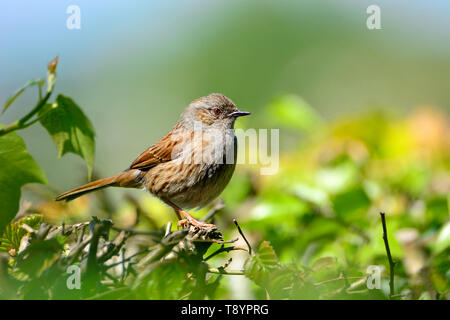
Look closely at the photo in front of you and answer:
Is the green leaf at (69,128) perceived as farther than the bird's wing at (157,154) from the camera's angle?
No

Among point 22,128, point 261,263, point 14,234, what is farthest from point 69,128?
point 261,263

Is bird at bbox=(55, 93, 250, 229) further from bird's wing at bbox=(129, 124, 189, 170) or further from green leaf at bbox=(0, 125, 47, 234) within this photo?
green leaf at bbox=(0, 125, 47, 234)

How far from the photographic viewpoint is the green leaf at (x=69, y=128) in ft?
4.08

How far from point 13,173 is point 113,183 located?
6.72 ft

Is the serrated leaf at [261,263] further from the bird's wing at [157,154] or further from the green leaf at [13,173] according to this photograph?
the bird's wing at [157,154]

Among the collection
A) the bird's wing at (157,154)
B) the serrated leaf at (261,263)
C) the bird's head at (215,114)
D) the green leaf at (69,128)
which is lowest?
the serrated leaf at (261,263)

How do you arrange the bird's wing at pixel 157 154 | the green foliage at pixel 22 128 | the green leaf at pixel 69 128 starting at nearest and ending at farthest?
the green foliage at pixel 22 128, the green leaf at pixel 69 128, the bird's wing at pixel 157 154

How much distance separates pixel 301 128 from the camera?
11.6 feet

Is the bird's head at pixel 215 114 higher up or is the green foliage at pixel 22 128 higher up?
the bird's head at pixel 215 114

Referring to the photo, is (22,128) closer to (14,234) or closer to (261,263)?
(14,234)

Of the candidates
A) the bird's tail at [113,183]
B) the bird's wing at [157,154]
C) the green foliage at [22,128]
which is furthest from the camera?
the bird's wing at [157,154]

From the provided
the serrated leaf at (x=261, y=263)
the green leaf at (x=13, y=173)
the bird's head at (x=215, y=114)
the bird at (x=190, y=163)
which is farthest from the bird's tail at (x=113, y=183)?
the serrated leaf at (x=261, y=263)

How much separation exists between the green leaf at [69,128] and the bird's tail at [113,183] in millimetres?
1365

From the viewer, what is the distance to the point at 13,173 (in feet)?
3.94
